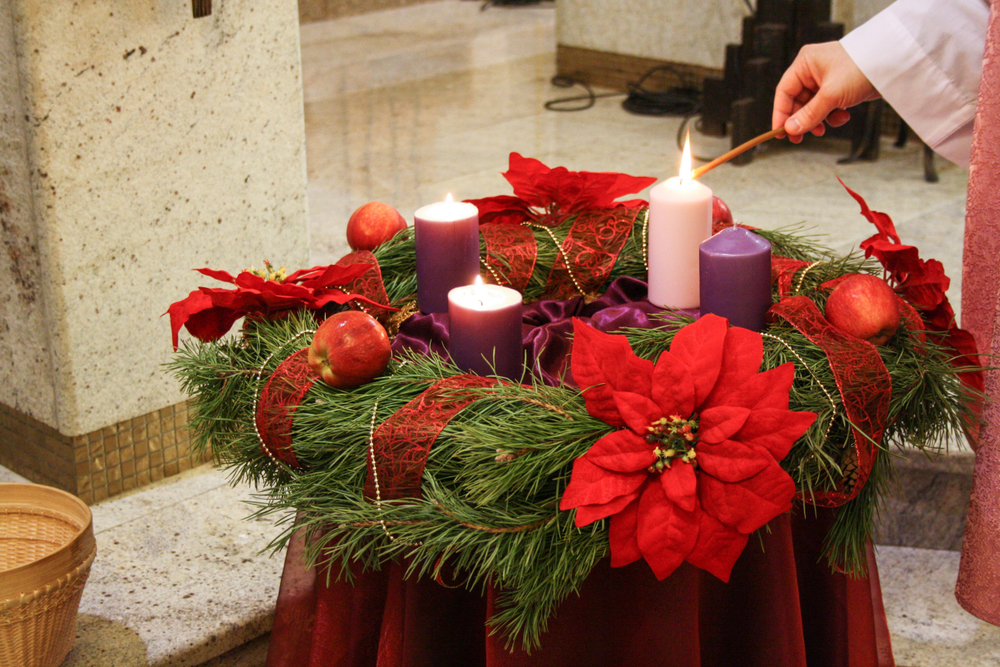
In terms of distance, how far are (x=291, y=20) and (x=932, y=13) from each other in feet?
2.94

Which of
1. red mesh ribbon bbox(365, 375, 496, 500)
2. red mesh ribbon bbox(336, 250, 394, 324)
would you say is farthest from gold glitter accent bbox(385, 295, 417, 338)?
red mesh ribbon bbox(365, 375, 496, 500)

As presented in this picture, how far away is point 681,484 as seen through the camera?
2.36 ft

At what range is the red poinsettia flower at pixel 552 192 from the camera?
3.64 ft

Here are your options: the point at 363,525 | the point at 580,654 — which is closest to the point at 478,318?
the point at 363,525

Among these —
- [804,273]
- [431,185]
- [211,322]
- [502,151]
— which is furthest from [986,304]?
[502,151]

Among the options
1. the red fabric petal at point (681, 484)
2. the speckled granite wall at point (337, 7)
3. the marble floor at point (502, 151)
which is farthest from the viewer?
the speckled granite wall at point (337, 7)

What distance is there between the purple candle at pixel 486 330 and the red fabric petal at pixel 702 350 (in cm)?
15

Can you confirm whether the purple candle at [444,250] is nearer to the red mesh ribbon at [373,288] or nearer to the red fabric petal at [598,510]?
the red mesh ribbon at [373,288]

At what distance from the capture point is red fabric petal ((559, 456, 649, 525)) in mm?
717

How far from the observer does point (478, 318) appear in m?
0.85

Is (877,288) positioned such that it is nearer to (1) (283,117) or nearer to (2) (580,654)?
(2) (580,654)

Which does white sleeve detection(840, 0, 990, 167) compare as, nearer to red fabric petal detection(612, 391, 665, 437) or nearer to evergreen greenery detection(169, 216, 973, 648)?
evergreen greenery detection(169, 216, 973, 648)

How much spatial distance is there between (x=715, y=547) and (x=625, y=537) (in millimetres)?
65

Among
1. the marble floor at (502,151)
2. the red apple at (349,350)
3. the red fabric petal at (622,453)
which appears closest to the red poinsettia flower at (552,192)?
the red apple at (349,350)
